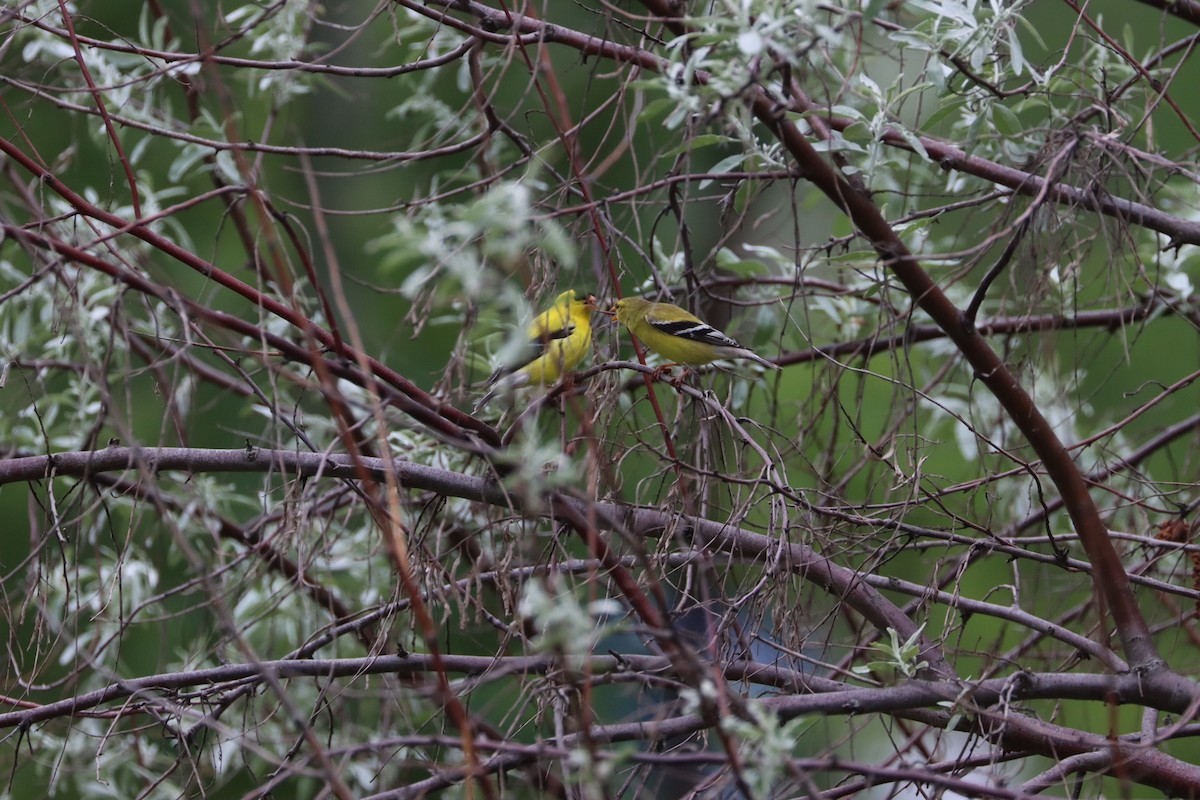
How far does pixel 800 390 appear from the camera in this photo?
6.87 meters

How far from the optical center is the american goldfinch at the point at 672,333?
4969 millimetres

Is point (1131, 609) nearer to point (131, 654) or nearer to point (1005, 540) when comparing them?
point (1005, 540)

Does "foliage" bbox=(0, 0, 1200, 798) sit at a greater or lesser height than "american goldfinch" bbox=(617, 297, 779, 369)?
lesser

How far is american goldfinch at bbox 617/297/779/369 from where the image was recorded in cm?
497

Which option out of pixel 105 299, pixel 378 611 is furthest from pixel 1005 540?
pixel 105 299

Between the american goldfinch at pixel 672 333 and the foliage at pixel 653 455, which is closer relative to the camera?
the foliage at pixel 653 455

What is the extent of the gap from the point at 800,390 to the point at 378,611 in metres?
4.60

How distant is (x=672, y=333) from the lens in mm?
5328

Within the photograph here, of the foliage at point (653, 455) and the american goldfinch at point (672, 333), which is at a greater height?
the american goldfinch at point (672, 333)

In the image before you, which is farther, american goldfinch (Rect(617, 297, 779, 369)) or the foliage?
american goldfinch (Rect(617, 297, 779, 369))

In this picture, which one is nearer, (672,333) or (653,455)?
(653,455)

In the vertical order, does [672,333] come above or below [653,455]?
above

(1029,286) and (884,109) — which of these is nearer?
(1029,286)

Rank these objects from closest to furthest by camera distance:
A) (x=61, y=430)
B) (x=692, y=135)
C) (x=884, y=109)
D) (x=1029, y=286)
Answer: (x=692, y=135)
(x=1029, y=286)
(x=884, y=109)
(x=61, y=430)
